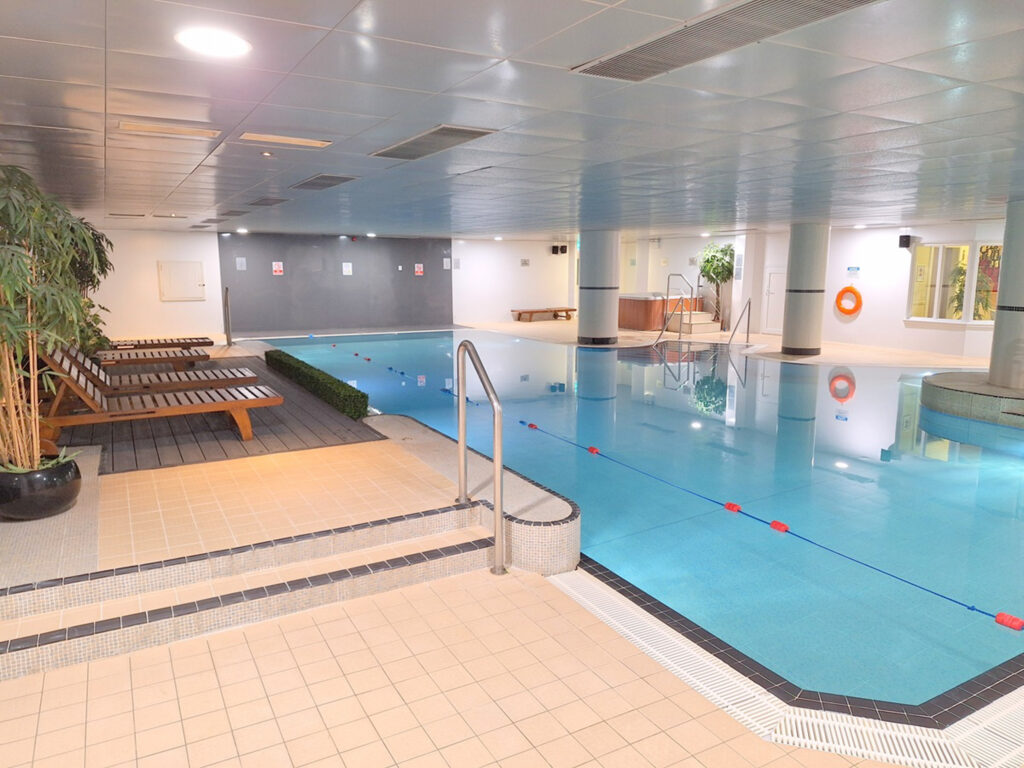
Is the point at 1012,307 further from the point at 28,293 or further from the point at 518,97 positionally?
the point at 28,293

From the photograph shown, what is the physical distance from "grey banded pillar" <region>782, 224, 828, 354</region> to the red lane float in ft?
35.6

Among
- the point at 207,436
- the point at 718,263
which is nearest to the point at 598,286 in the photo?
the point at 718,263

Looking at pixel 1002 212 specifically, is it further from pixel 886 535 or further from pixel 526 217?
pixel 886 535

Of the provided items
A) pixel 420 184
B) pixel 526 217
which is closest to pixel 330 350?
pixel 526 217

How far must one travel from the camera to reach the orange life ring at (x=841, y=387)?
9.82 meters

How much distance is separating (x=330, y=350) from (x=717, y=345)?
28.7 ft

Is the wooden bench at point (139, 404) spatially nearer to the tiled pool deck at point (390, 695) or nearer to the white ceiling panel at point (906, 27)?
the tiled pool deck at point (390, 695)

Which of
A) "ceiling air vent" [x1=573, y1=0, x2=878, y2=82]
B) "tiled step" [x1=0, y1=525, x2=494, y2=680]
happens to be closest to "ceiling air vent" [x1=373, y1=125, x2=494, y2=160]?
"ceiling air vent" [x1=573, y1=0, x2=878, y2=82]

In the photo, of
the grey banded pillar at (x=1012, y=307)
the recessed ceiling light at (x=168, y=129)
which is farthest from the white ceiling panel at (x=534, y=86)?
the grey banded pillar at (x=1012, y=307)

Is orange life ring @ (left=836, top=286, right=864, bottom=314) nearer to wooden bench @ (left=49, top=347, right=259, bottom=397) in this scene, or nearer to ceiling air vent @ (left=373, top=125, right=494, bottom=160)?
ceiling air vent @ (left=373, top=125, right=494, bottom=160)

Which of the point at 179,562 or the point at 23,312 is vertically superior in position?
Result: the point at 23,312

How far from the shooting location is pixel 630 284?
74.0 feet

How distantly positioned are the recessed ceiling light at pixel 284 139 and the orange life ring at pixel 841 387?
7668mm

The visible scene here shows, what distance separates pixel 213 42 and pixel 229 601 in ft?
8.17
